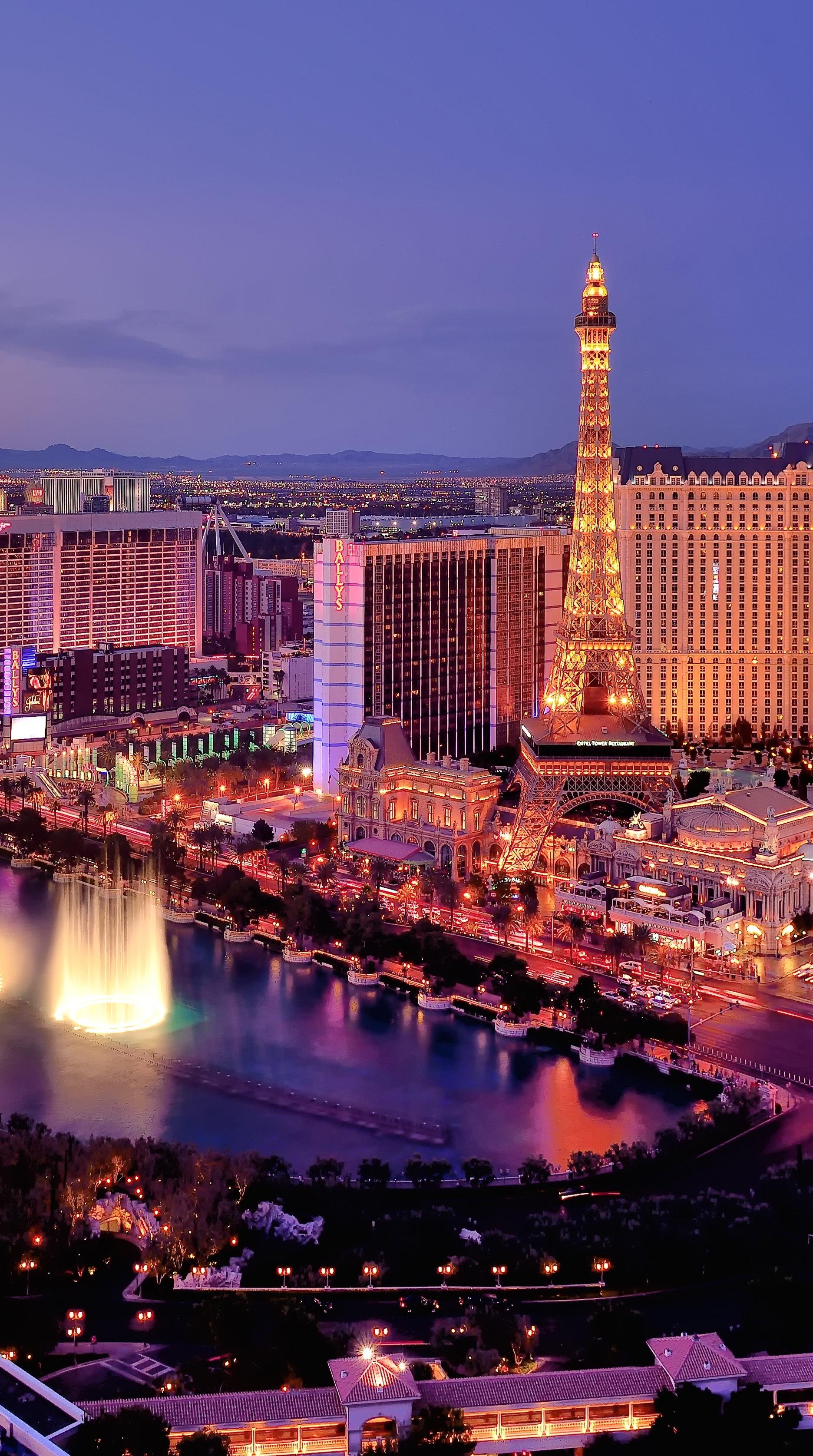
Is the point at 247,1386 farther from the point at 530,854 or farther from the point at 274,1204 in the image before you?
the point at 530,854

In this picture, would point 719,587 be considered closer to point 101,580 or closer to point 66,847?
point 66,847

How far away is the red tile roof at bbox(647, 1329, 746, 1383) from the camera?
22.1 m

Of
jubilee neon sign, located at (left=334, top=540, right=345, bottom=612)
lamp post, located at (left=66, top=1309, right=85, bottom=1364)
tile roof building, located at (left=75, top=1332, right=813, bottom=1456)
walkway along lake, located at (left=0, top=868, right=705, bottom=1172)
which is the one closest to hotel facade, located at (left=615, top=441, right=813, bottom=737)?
jubilee neon sign, located at (left=334, top=540, right=345, bottom=612)

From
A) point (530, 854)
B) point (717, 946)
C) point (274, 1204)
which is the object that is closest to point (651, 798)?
point (530, 854)

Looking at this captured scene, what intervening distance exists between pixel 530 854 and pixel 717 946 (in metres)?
8.78

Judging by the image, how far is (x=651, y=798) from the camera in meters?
54.6

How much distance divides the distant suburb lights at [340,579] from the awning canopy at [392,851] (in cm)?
973

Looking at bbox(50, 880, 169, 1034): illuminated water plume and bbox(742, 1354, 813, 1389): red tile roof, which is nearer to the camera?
bbox(742, 1354, 813, 1389): red tile roof

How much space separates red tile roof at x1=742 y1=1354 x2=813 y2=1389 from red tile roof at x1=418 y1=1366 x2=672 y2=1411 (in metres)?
1.28

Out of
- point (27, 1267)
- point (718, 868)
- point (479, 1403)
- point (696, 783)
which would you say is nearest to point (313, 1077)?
point (27, 1267)

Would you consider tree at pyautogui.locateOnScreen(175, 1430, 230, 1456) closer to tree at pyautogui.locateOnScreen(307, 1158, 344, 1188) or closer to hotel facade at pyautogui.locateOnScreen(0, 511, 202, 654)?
tree at pyautogui.locateOnScreen(307, 1158, 344, 1188)

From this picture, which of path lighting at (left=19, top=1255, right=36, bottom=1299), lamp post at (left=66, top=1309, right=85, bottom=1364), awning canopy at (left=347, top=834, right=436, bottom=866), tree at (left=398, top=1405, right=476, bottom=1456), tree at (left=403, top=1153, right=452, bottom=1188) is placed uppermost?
awning canopy at (left=347, top=834, right=436, bottom=866)

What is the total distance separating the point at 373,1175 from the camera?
3052 centimetres

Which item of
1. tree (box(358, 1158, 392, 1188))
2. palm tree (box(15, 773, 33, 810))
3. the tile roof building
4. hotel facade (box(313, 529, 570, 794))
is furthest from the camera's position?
palm tree (box(15, 773, 33, 810))
